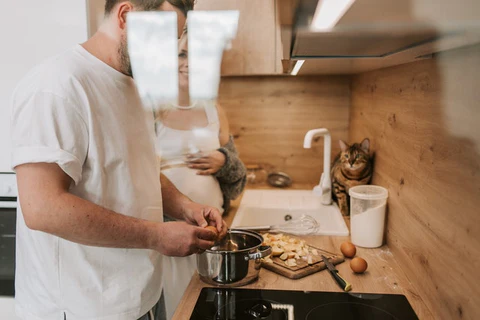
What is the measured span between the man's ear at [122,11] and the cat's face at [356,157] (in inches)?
33.1

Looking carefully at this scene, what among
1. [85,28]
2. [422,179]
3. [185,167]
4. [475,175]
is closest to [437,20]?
[475,175]

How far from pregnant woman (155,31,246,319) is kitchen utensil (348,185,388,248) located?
451 millimetres

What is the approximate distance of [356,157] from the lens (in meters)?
1.47

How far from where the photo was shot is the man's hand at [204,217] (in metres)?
1.13

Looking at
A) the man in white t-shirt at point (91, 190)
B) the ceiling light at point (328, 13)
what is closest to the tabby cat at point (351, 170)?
the man in white t-shirt at point (91, 190)

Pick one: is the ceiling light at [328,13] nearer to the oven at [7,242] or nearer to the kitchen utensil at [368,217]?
the kitchen utensil at [368,217]

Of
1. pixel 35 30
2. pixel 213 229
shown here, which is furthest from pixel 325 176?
pixel 35 30

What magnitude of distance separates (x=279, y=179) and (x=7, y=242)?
99 centimetres

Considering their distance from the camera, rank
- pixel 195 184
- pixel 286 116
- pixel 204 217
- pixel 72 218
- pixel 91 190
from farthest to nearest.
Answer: pixel 286 116, pixel 195 184, pixel 204 217, pixel 91 190, pixel 72 218

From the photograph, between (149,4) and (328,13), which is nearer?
(328,13)

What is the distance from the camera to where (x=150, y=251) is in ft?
3.41

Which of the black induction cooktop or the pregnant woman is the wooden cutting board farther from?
the pregnant woman

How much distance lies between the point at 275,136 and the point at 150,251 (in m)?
0.90

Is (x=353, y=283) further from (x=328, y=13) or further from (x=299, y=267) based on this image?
(x=328, y=13)
